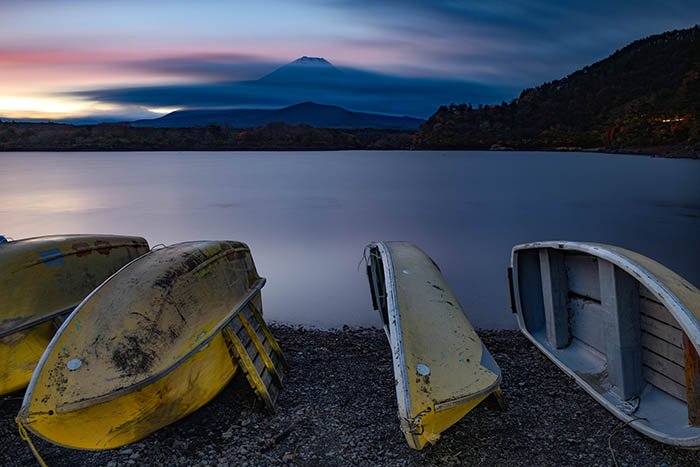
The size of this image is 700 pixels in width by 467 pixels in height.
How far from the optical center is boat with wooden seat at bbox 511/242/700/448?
396 centimetres

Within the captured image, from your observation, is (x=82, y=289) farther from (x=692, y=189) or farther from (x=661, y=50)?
(x=661, y=50)

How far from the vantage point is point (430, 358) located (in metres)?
3.92

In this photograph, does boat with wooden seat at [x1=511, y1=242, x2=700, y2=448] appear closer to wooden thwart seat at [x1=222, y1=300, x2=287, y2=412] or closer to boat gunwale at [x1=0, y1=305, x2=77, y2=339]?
wooden thwart seat at [x1=222, y1=300, x2=287, y2=412]

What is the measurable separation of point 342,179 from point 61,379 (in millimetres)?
37008

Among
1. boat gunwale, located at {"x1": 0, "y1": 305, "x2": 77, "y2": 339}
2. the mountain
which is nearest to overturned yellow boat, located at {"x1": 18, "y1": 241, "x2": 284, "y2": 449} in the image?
boat gunwale, located at {"x1": 0, "y1": 305, "x2": 77, "y2": 339}

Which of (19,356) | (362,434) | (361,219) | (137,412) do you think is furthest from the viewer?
(361,219)

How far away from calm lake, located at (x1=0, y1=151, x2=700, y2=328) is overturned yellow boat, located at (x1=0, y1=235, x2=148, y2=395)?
10.6 ft

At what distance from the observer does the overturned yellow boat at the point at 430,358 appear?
357 cm

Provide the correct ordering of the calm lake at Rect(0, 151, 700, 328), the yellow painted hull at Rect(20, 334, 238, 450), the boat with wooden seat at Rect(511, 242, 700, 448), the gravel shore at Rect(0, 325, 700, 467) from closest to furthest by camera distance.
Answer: the yellow painted hull at Rect(20, 334, 238, 450) < the boat with wooden seat at Rect(511, 242, 700, 448) < the gravel shore at Rect(0, 325, 700, 467) < the calm lake at Rect(0, 151, 700, 328)

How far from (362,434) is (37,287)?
356cm

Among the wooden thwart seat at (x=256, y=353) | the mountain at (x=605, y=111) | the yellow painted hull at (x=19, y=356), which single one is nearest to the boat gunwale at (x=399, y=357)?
the wooden thwart seat at (x=256, y=353)

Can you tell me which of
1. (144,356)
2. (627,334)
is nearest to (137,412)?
(144,356)

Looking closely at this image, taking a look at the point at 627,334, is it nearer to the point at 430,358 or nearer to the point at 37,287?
the point at 430,358

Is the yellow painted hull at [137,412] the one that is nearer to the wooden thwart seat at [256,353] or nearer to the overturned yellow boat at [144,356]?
the overturned yellow boat at [144,356]
